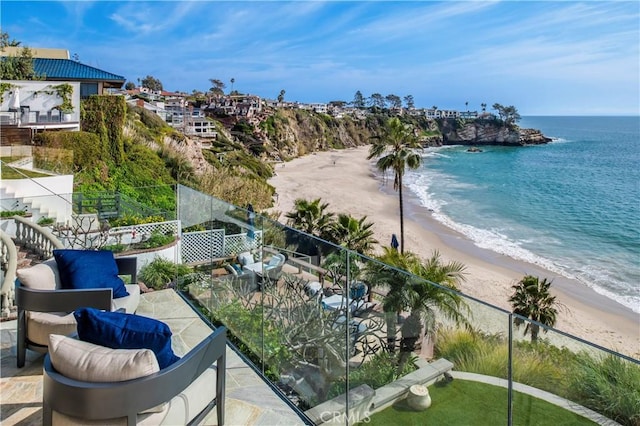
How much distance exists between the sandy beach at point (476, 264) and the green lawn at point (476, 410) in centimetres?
32

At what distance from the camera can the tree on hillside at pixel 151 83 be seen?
320ft

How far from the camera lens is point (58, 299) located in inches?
148

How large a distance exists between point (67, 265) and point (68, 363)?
2168mm

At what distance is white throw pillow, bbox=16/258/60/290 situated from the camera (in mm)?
3871

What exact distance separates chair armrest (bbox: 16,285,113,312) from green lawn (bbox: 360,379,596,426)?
104 inches

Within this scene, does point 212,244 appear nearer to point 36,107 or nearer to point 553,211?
point 36,107

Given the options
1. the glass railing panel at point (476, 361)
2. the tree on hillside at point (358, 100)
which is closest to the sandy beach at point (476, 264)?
the glass railing panel at point (476, 361)

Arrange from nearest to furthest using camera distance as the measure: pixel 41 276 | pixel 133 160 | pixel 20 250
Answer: pixel 41 276, pixel 20 250, pixel 133 160

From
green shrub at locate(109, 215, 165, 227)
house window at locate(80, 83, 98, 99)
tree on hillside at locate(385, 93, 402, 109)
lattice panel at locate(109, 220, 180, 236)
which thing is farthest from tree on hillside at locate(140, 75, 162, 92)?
lattice panel at locate(109, 220, 180, 236)

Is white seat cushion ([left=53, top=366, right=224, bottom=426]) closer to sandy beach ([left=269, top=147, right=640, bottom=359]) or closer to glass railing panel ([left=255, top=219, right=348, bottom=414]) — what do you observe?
glass railing panel ([left=255, top=219, right=348, bottom=414])

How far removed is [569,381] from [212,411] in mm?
2503

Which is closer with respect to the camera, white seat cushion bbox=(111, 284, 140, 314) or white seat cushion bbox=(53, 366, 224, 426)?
white seat cushion bbox=(53, 366, 224, 426)

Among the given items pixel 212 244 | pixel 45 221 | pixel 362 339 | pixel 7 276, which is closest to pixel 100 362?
pixel 362 339

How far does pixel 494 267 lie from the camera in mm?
19594
